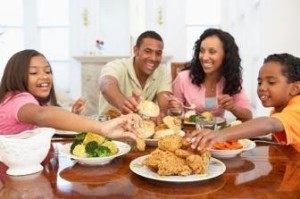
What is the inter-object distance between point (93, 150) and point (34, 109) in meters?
0.27

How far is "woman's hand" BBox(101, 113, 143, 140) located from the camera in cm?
115

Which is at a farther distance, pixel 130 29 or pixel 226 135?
pixel 130 29

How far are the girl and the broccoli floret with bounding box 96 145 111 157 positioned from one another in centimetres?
26

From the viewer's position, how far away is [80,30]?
554 centimetres

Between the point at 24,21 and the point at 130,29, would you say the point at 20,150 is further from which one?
the point at 24,21

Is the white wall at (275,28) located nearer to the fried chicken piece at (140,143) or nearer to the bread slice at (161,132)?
the bread slice at (161,132)

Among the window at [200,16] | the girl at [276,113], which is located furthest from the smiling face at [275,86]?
the window at [200,16]

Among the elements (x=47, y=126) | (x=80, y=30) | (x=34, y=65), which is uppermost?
(x=80, y=30)

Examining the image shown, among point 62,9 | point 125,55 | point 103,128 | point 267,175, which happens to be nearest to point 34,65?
point 103,128

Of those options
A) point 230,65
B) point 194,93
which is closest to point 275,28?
point 230,65

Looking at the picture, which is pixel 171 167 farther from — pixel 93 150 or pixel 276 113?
pixel 276 113

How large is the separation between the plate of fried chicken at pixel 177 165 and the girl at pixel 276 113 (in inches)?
1.6

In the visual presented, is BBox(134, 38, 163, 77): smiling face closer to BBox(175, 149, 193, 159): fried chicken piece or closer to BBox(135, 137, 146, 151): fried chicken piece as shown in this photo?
BBox(135, 137, 146, 151): fried chicken piece

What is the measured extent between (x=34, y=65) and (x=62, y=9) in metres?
4.45
